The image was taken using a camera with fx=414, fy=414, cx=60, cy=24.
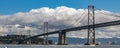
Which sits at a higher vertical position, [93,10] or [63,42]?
[93,10]

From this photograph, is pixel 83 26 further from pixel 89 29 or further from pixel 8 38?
pixel 8 38

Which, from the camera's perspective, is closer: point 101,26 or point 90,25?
point 101,26

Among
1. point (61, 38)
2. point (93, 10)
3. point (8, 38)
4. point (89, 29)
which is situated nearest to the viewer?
point (89, 29)

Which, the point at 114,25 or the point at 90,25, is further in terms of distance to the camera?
the point at 90,25

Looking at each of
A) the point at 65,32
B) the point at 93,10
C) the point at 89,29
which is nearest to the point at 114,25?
the point at 89,29

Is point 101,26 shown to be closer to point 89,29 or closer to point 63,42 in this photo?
point 89,29

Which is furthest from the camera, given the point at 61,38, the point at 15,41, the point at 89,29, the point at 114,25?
the point at 15,41

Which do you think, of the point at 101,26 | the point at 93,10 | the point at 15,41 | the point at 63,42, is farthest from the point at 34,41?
the point at 101,26

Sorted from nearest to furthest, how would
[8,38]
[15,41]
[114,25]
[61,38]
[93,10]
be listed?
[114,25], [93,10], [61,38], [15,41], [8,38]

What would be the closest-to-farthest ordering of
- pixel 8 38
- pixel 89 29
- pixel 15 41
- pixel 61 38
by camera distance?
pixel 89 29 → pixel 61 38 → pixel 15 41 → pixel 8 38
